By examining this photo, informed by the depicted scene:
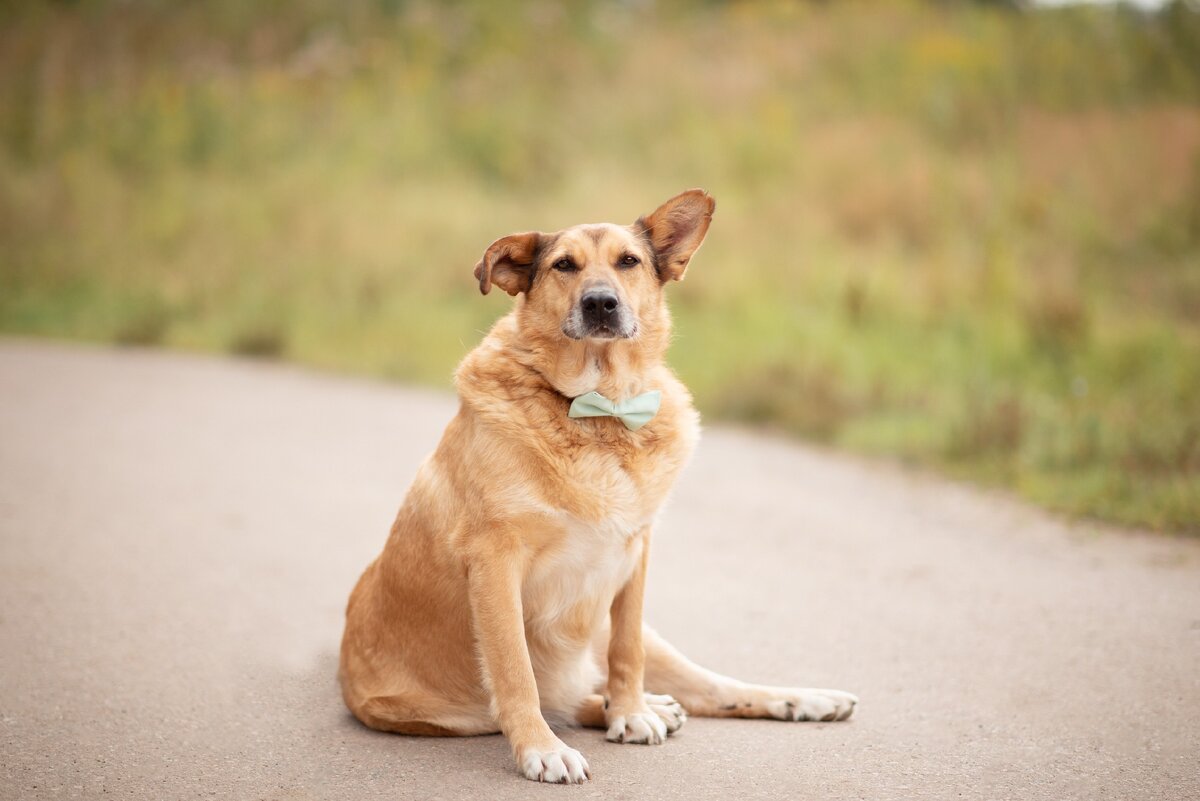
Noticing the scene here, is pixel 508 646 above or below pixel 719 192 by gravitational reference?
below

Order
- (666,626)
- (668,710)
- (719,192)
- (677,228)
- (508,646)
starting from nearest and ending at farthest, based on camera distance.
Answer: (508,646) → (668,710) → (677,228) → (666,626) → (719,192)

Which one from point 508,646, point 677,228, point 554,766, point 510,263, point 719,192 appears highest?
point 719,192

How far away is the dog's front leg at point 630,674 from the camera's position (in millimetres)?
3764

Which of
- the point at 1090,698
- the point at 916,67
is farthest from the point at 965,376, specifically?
the point at 916,67

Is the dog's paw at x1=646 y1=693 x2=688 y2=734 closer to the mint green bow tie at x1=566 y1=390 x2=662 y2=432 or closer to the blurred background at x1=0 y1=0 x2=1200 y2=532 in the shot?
the mint green bow tie at x1=566 y1=390 x2=662 y2=432

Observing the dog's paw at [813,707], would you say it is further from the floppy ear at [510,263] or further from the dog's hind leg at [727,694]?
the floppy ear at [510,263]

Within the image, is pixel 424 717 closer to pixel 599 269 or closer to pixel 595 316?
pixel 595 316

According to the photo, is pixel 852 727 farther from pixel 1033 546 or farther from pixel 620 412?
pixel 1033 546

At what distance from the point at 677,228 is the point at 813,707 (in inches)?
68.7

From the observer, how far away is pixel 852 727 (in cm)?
395

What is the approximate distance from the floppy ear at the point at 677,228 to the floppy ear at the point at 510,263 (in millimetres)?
435

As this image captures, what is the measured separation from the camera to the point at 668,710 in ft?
12.8

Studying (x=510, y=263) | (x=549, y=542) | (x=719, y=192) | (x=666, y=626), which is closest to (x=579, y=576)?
(x=549, y=542)

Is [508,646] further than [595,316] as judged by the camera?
No
